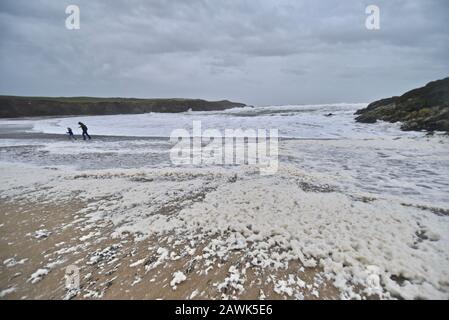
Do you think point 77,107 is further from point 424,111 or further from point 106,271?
point 106,271

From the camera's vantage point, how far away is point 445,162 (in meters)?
11.3

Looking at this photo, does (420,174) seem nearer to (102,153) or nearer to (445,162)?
(445,162)

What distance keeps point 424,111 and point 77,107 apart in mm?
93038

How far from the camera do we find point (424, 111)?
25.1m

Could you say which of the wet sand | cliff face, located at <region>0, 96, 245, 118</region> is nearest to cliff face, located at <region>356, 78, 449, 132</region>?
the wet sand

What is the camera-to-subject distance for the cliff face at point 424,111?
21.5 m

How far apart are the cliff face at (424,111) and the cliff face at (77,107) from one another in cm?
7963

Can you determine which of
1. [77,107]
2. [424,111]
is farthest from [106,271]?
[77,107]

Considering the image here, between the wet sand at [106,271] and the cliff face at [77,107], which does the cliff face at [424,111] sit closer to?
the wet sand at [106,271]

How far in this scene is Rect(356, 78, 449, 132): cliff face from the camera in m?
21.5

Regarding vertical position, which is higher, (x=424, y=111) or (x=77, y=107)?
(x=77, y=107)

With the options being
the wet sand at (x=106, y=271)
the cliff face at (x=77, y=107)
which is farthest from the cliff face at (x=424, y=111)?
the cliff face at (x=77, y=107)
